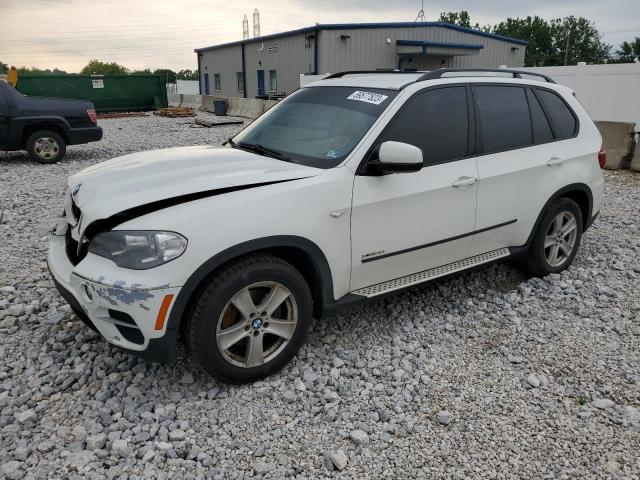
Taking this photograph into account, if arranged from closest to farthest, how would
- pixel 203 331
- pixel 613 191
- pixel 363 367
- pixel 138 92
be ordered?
pixel 203 331, pixel 363 367, pixel 613 191, pixel 138 92

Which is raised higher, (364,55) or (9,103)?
(364,55)

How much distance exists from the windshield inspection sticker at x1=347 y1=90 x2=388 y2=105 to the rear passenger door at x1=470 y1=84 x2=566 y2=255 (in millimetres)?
850

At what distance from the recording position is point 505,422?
2973mm

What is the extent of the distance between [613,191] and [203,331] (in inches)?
311

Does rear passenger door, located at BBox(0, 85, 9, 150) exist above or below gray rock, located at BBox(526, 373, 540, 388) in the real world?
above

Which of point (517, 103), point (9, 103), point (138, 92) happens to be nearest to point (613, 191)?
point (517, 103)

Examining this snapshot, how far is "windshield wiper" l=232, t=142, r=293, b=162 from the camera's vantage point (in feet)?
11.9

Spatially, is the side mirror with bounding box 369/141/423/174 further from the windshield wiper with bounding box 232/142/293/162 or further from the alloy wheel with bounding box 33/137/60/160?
the alloy wheel with bounding box 33/137/60/160

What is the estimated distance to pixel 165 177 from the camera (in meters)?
3.22

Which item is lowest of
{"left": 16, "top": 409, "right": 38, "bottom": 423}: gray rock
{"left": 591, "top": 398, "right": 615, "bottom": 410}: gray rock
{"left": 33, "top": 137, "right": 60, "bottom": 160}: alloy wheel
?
{"left": 591, "top": 398, "right": 615, "bottom": 410}: gray rock

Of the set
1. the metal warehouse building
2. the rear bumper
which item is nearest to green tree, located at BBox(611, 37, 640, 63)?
the metal warehouse building

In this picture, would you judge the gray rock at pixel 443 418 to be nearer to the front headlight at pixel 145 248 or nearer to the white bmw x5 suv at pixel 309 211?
the white bmw x5 suv at pixel 309 211

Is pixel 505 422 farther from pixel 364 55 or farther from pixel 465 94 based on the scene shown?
pixel 364 55

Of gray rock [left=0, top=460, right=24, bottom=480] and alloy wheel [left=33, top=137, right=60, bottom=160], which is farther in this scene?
alloy wheel [left=33, top=137, right=60, bottom=160]
